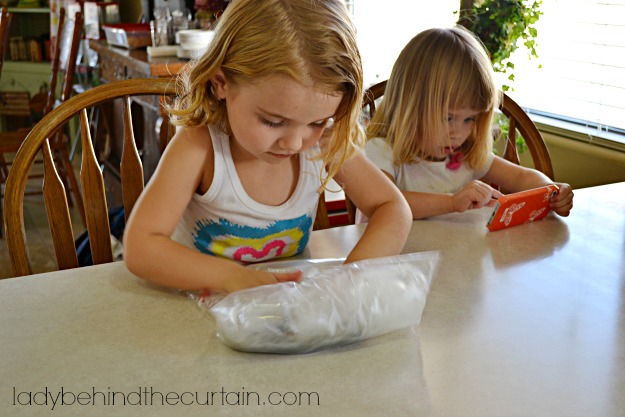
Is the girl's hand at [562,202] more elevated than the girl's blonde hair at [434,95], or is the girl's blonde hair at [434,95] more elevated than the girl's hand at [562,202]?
the girl's blonde hair at [434,95]

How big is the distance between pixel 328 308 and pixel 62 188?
0.58 m

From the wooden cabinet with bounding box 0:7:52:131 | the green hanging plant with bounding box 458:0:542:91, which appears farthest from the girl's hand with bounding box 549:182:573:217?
the wooden cabinet with bounding box 0:7:52:131

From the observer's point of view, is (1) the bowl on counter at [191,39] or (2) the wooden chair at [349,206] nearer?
(2) the wooden chair at [349,206]

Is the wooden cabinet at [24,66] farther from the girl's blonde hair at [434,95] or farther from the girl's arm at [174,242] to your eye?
the girl's arm at [174,242]

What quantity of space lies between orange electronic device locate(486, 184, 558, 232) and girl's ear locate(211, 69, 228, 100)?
1.50 feet

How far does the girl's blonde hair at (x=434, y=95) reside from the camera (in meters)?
1.41

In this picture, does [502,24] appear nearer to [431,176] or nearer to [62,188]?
[431,176]

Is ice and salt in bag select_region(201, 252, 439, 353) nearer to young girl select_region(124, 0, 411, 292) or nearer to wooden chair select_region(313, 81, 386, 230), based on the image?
young girl select_region(124, 0, 411, 292)

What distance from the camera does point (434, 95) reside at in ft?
4.63

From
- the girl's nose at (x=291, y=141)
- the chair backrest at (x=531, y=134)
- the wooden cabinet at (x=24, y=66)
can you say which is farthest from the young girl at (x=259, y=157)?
the wooden cabinet at (x=24, y=66)

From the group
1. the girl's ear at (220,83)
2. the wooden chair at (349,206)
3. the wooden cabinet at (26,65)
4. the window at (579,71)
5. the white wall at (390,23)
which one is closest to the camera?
the girl's ear at (220,83)

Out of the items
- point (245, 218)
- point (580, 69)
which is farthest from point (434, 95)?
point (580, 69)

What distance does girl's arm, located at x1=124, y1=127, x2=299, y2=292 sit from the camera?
2.89 ft

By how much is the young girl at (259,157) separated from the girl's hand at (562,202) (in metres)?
0.29
